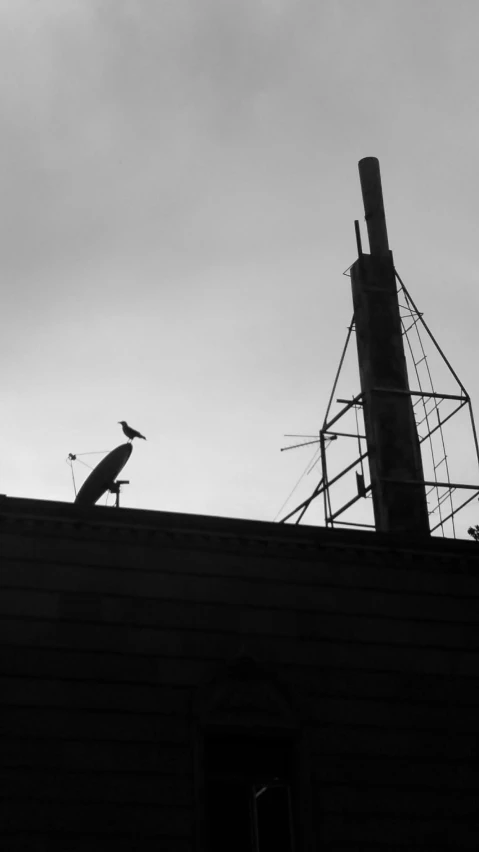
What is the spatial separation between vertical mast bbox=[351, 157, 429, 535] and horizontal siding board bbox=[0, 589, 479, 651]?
4062 millimetres

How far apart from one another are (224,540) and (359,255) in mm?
9562

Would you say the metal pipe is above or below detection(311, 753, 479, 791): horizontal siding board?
above

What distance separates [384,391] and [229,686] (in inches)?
332

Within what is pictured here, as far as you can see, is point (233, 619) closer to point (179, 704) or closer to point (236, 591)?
point (236, 591)

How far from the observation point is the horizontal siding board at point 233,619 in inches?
551

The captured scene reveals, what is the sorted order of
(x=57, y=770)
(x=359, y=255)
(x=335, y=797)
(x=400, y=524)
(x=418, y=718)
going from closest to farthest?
Answer: (x=57, y=770) < (x=335, y=797) < (x=418, y=718) < (x=400, y=524) < (x=359, y=255)

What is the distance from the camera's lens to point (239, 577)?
15102 millimetres

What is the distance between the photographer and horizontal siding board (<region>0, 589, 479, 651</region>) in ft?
45.9

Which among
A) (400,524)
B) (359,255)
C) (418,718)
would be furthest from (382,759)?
(359,255)

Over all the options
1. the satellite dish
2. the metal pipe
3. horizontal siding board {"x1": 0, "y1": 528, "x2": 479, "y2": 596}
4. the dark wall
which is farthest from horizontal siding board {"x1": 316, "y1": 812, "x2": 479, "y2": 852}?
the metal pipe

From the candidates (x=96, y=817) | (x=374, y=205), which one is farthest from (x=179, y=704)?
(x=374, y=205)

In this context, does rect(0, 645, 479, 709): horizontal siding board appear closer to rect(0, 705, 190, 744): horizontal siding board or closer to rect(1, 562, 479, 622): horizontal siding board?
rect(0, 705, 190, 744): horizontal siding board

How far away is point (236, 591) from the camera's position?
15.0 m

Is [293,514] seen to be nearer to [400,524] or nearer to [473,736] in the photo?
[400,524]
